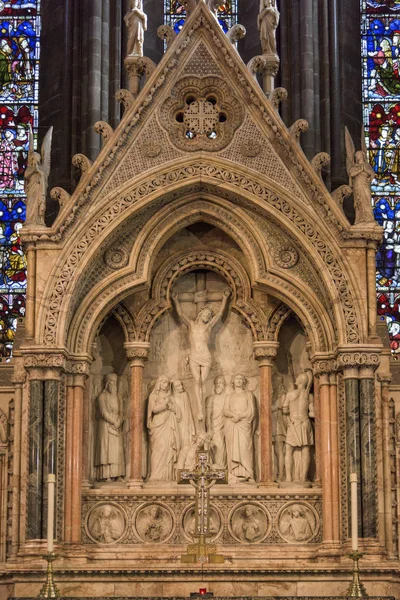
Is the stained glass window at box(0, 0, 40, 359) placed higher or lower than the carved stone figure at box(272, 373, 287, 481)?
higher

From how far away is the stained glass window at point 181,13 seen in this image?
23641mm

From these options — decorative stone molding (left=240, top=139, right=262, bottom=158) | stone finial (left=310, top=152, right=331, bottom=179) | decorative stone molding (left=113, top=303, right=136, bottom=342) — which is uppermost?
decorative stone molding (left=240, top=139, right=262, bottom=158)

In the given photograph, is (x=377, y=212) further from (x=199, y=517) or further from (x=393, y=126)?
(x=199, y=517)

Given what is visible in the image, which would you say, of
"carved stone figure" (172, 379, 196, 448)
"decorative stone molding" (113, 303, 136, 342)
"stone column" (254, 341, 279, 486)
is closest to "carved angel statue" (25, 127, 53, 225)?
"decorative stone molding" (113, 303, 136, 342)

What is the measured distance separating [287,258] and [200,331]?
1.45 meters

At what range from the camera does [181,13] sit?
23656mm

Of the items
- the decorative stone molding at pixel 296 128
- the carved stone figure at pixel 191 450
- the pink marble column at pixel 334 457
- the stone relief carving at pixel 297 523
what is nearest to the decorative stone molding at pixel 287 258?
the decorative stone molding at pixel 296 128

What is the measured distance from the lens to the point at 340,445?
18.8 metres

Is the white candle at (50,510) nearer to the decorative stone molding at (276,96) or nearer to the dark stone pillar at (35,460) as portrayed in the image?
the dark stone pillar at (35,460)

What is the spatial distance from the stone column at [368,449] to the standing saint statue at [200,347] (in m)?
2.11

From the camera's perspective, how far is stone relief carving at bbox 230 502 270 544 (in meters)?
19.0

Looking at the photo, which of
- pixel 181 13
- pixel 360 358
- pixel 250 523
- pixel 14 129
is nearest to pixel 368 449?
pixel 360 358

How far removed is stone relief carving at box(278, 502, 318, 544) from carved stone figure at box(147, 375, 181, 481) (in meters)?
1.47

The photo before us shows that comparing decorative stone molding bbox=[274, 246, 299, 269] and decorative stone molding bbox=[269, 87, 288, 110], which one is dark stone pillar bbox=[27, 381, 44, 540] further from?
decorative stone molding bbox=[269, 87, 288, 110]
